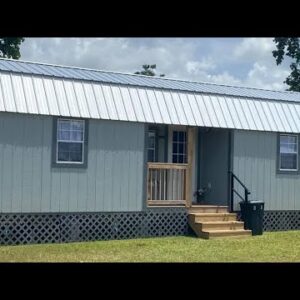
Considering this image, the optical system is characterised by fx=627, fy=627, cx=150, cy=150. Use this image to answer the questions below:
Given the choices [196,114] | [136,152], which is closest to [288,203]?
[196,114]

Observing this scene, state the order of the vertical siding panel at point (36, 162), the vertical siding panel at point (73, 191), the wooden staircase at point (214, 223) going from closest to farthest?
the vertical siding panel at point (36, 162) < the vertical siding panel at point (73, 191) < the wooden staircase at point (214, 223)

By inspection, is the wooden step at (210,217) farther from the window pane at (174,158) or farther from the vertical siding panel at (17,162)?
the vertical siding panel at (17,162)

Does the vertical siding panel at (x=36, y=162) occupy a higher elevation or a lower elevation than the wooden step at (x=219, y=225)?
higher

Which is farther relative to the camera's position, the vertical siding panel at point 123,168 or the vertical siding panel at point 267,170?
the vertical siding panel at point 267,170

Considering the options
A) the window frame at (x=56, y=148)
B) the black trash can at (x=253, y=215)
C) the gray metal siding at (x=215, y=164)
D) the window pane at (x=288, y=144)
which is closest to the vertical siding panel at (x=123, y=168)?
the window frame at (x=56, y=148)

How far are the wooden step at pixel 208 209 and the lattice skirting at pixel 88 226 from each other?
0.26m

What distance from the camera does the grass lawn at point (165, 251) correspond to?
11.5 metres

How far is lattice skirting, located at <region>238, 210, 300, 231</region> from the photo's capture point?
17.1 m

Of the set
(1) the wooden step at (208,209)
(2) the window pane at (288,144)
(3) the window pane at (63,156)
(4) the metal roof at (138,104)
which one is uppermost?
(4) the metal roof at (138,104)

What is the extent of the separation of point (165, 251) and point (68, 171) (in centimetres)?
287

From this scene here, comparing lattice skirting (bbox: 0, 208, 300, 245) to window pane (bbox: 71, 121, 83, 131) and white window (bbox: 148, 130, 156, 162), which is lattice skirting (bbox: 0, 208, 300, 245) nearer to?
white window (bbox: 148, 130, 156, 162)

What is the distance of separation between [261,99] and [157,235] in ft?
17.0

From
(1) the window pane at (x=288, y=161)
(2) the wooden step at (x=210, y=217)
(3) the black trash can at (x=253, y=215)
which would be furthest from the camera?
(1) the window pane at (x=288, y=161)
